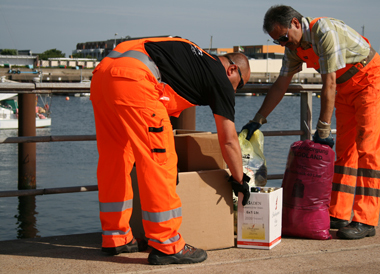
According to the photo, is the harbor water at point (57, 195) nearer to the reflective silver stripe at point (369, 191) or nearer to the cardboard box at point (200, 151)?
the cardboard box at point (200, 151)

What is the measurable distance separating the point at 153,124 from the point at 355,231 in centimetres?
174

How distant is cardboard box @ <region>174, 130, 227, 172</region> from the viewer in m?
3.20

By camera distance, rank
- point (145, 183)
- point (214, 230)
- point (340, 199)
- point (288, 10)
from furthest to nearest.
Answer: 1. point (340, 199)
2. point (288, 10)
3. point (214, 230)
4. point (145, 183)

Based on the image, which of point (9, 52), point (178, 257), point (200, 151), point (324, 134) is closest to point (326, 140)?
point (324, 134)

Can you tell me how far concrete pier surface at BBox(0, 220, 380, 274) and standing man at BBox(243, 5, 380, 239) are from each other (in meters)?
0.28

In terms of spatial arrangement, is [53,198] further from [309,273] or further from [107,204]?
[309,273]

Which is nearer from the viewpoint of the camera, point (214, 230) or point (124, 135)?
point (124, 135)

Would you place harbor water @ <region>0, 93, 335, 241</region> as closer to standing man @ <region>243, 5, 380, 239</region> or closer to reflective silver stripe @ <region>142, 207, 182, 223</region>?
reflective silver stripe @ <region>142, 207, 182, 223</region>

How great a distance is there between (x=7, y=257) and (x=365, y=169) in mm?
2534

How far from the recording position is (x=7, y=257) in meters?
2.94

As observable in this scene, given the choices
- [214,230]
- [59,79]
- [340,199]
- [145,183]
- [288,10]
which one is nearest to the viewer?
[145,183]

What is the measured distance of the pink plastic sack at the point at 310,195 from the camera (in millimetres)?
3363

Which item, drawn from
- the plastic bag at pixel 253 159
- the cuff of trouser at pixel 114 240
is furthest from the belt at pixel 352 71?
the cuff of trouser at pixel 114 240

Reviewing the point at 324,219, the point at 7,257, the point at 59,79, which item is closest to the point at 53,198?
the point at 7,257
